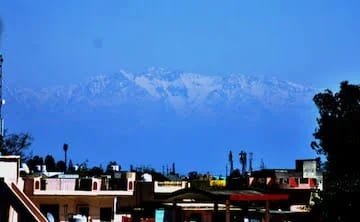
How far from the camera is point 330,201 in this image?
25531 millimetres

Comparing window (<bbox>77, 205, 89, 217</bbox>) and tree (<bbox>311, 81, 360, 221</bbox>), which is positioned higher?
tree (<bbox>311, 81, 360, 221</bbox>)

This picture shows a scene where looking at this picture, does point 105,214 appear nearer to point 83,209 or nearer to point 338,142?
point 83,209

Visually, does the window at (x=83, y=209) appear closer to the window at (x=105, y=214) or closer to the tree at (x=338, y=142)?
the window at (x=105, y=214)

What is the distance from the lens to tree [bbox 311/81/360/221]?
25484 millimetres

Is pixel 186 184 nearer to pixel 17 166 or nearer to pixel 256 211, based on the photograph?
pixel 256 211

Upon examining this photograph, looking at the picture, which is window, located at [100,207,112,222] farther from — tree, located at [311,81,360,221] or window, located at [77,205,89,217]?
tree, located at [311,81,360,221]

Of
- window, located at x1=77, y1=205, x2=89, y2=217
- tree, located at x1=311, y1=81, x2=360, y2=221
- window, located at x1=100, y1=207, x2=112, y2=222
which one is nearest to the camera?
tree, located at x1=311, y1=81, x2=360, y2=221

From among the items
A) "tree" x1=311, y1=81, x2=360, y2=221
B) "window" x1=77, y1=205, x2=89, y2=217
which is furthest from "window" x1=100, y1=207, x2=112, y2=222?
"tree" x1=311, y1=81, x2=360, y2=221

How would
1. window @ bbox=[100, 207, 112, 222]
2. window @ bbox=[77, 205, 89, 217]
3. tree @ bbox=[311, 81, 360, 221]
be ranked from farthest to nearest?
window @ bbox=[100, 207, 112, 222]
window @ bbox=[77, 205, 89, 217]
tree @ bbox=[311, 81, 360, 221]

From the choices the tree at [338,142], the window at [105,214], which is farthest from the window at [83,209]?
the tree at [338,142]

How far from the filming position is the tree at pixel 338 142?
83.6 feet

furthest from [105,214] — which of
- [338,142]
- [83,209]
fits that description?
[338,142]

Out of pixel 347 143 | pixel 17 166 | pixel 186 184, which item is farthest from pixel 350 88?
pixel 17 166

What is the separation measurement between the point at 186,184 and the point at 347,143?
1856 cm
